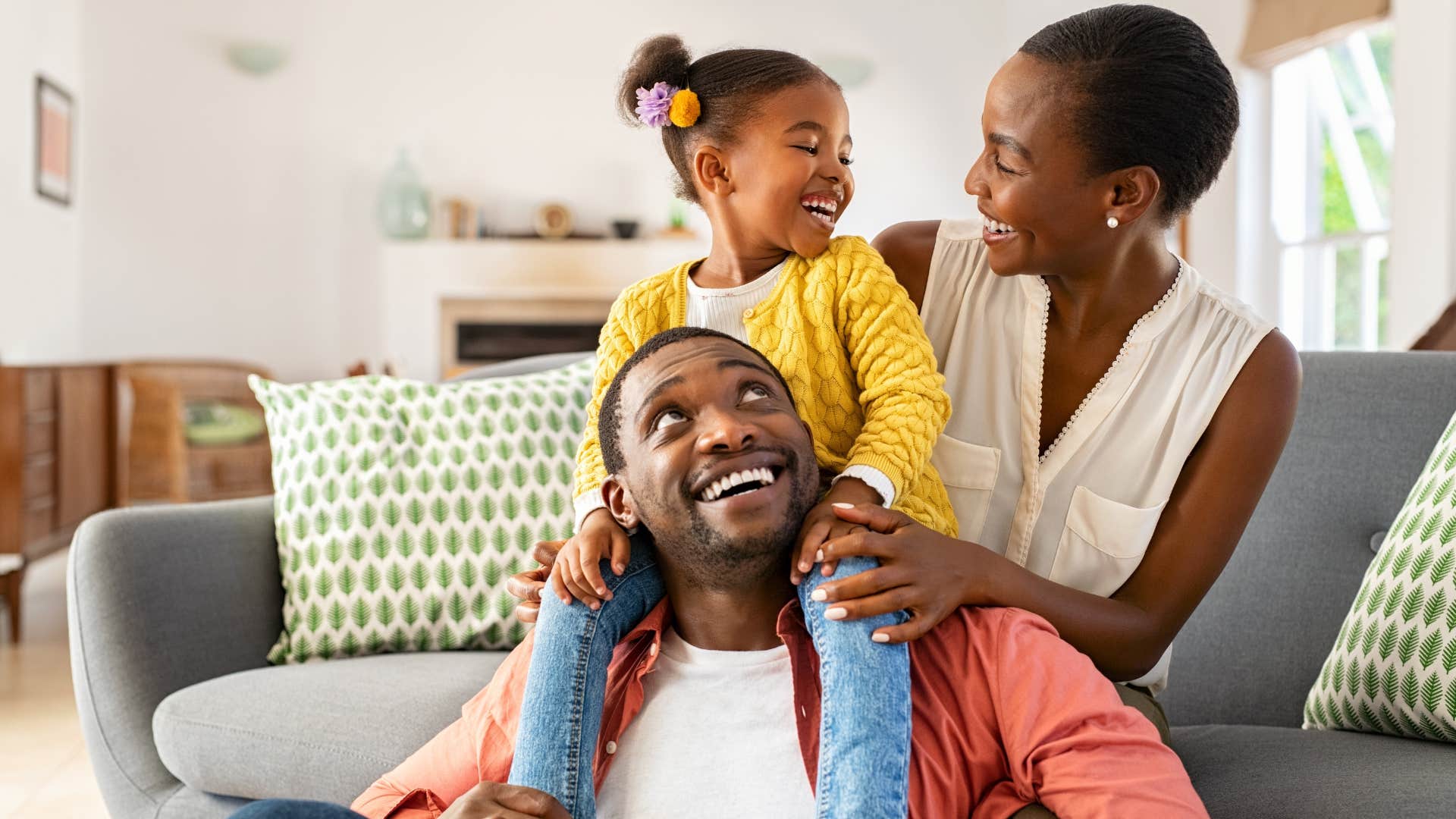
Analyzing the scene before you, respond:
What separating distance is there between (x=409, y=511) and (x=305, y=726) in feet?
1.53

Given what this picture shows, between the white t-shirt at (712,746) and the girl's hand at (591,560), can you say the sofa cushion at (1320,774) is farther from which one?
the girl's hand at (591,560)

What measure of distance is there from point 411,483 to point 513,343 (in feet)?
16.8

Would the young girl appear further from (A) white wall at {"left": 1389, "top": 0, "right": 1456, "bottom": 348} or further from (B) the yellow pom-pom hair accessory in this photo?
(A) white wall at {"left": 1389, "top": 0, "right": 1456, "bottom": 348}

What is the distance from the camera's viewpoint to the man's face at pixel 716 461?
4.30ft

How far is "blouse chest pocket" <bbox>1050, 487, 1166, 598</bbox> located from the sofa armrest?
4.70 ft

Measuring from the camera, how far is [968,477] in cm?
162

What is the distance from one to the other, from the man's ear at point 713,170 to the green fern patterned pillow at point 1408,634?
0.97 meters

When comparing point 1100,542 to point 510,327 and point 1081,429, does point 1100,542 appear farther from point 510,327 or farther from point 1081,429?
point 510,327

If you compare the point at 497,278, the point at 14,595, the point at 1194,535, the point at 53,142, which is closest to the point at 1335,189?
the point at 1194,535

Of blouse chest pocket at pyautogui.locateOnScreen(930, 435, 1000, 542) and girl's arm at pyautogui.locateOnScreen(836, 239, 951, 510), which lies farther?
blouse chest pocket at pyautogui.locateOnScreen(930, 435, 1000, 542)

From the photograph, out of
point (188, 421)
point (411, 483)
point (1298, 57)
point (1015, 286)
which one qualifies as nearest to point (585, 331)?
→ point (188, 421)

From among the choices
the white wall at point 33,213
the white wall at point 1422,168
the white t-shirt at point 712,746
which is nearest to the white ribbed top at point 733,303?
the white t-shirt at point 712,746

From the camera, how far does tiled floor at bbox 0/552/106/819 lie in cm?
281

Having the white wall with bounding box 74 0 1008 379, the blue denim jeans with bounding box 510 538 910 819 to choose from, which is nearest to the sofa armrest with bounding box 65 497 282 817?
the blue denim jeans with bounding box 510 538 910 819
